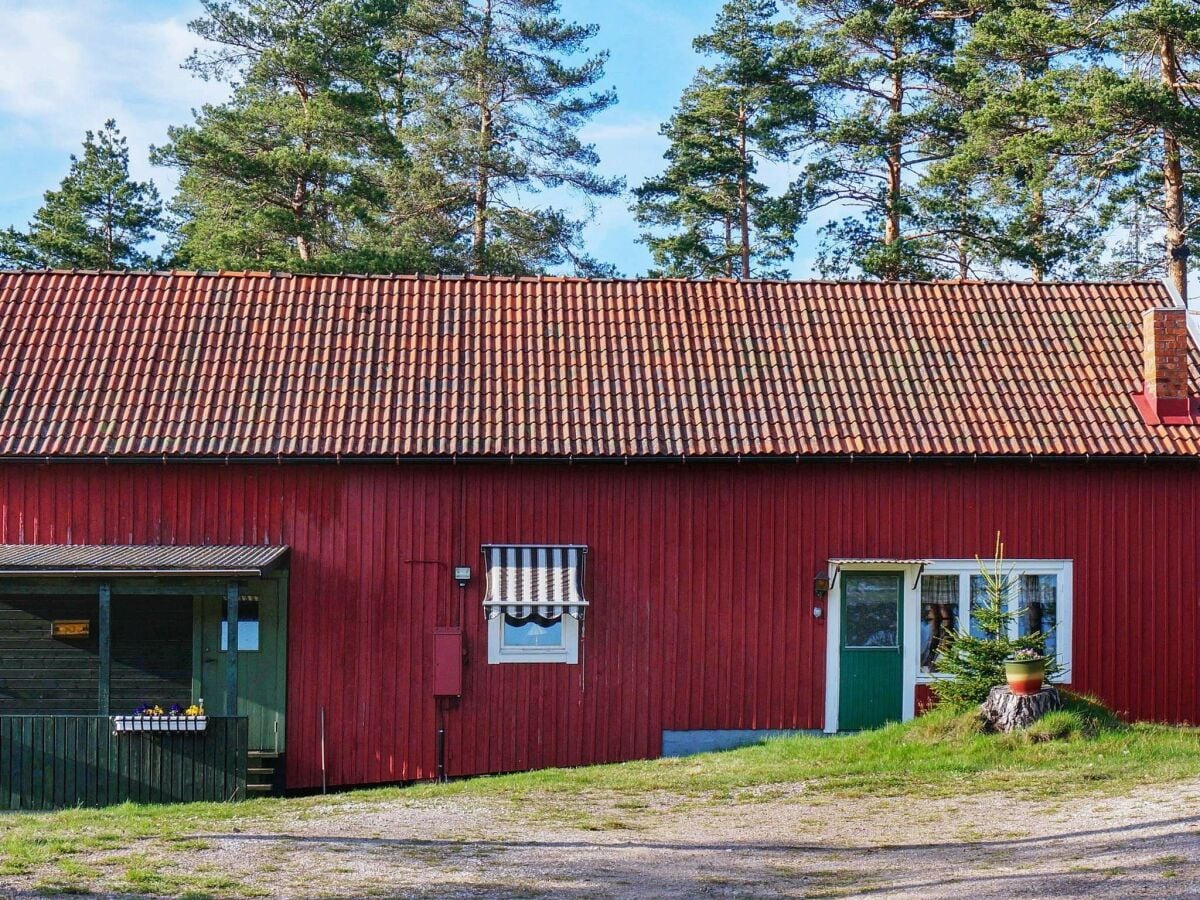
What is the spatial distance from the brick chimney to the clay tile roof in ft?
0.78

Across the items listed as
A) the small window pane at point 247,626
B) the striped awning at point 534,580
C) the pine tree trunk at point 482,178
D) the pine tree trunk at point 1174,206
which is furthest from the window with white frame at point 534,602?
the pine tree trunk at point 482,178

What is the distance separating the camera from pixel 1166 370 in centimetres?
1755

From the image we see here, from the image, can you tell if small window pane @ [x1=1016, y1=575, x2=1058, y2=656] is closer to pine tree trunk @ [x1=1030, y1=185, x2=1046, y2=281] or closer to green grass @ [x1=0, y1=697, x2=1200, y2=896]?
green grass @ [x1=0, y1=697, x2=1200, y2=896]

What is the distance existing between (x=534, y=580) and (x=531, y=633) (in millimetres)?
780

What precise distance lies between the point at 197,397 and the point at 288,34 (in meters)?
21.1

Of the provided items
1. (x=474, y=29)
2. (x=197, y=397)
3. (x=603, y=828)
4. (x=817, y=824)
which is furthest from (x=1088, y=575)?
(x=474, y=29)

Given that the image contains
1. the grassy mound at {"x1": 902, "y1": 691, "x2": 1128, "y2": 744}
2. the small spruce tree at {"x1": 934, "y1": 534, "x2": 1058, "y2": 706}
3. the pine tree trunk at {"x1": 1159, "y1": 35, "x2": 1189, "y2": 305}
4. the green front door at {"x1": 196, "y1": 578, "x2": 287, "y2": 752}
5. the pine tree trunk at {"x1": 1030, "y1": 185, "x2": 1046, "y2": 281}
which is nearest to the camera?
the grassy mound at {"x1": 902, "y1": 691, "x2": 1128, "y2": 744}

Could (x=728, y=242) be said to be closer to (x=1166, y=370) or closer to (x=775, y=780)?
(x=1166, y=370)

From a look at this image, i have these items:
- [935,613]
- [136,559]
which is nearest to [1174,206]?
[935,613]

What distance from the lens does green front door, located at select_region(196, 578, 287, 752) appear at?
16.5 m

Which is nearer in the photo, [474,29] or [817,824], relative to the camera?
[817,824]

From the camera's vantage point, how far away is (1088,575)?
17.1 meters

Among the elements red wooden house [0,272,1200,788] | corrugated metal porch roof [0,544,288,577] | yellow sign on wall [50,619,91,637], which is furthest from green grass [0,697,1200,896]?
yellow sign on wall [50,619,91,637]

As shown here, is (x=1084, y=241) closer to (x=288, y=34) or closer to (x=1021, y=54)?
(x=1021, y=54)
